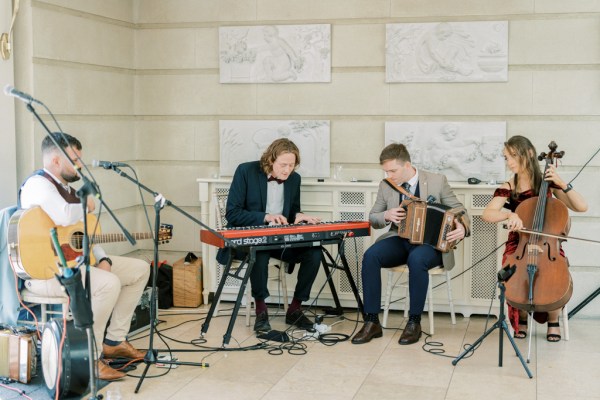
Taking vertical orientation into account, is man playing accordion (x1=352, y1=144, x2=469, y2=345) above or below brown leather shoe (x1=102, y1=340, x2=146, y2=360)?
above

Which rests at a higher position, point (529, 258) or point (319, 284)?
point (529, 258)

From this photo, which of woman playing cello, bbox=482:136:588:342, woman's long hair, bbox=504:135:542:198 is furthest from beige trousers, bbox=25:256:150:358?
woman's long hair, bbox=504:135:542:198

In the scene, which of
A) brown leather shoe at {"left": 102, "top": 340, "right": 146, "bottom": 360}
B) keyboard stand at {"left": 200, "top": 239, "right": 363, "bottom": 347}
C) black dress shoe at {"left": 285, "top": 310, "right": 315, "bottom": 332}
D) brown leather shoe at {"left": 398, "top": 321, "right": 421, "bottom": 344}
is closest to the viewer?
brown leather shoe at {"left": 102, "top": 340, "right": 146, "bottom": 360}

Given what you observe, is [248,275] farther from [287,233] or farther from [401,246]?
[401,246]

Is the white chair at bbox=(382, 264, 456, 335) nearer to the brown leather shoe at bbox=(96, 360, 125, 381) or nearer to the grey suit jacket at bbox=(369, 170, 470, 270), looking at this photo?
the grey suit jacket at bbox=(369, 170, 470, 270)

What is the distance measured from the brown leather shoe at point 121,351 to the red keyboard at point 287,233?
2.52ft

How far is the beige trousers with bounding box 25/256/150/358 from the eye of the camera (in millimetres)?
4355

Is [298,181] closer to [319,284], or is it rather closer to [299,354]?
[319,284]

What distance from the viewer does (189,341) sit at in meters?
Result: 5.09

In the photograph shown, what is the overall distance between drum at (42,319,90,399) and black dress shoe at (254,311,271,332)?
1.47 metres

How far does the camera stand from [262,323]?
5.28 m

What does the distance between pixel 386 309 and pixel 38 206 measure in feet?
7.62

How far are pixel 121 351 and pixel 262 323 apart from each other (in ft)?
3.28

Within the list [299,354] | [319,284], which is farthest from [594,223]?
[299,354]
